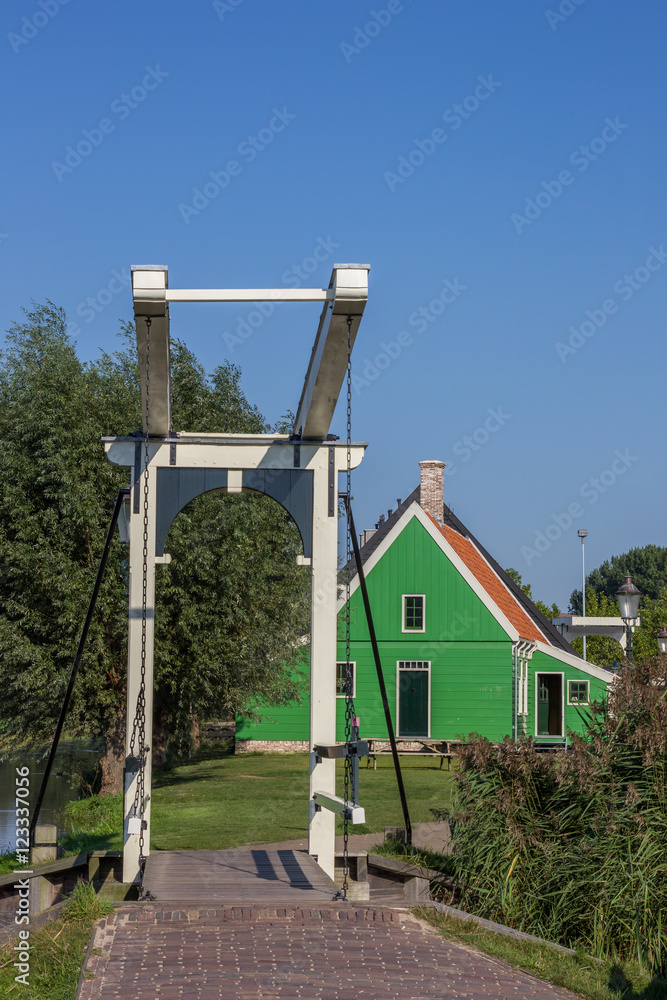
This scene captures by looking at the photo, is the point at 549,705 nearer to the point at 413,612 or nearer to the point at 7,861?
the point at 413,612

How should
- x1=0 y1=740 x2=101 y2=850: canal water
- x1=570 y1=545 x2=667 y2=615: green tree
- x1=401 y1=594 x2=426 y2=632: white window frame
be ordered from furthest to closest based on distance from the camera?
x1=570 y1=545 x2=667 y2=615: green tree
x1=401 y1=594 x2=426 y2=632: white window frame
x1=0 y1=740 x2=101 y2=850: canal water

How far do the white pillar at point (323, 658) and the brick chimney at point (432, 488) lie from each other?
1731 centimetres

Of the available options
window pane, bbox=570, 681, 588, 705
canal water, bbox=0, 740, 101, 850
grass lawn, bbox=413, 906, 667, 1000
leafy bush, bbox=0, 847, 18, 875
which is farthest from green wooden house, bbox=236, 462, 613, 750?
grass lawn, bbox=413, 906, 667, 1000

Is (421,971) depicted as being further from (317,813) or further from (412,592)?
(412,592)

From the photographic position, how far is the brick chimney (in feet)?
87.6

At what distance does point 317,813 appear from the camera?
902cm

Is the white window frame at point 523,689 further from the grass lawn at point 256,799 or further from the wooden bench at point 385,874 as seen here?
the wooden bench at point 385,874

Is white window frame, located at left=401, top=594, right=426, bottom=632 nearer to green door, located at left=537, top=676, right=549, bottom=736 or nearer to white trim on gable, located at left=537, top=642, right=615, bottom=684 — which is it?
white trim on gable, located at left=537, top=642, right=615, bottom=684

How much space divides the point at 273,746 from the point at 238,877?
57.3 feet

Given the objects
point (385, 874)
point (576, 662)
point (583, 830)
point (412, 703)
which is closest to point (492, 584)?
point (576, 662)

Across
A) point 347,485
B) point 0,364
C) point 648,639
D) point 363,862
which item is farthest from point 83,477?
point 648,639

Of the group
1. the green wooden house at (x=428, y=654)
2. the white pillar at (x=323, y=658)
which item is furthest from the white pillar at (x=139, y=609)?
the green wooden house at (x=428, y=654)

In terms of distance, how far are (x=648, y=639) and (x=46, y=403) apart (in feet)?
102

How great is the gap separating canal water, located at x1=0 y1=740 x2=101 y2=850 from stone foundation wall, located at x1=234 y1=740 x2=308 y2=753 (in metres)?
3.66
